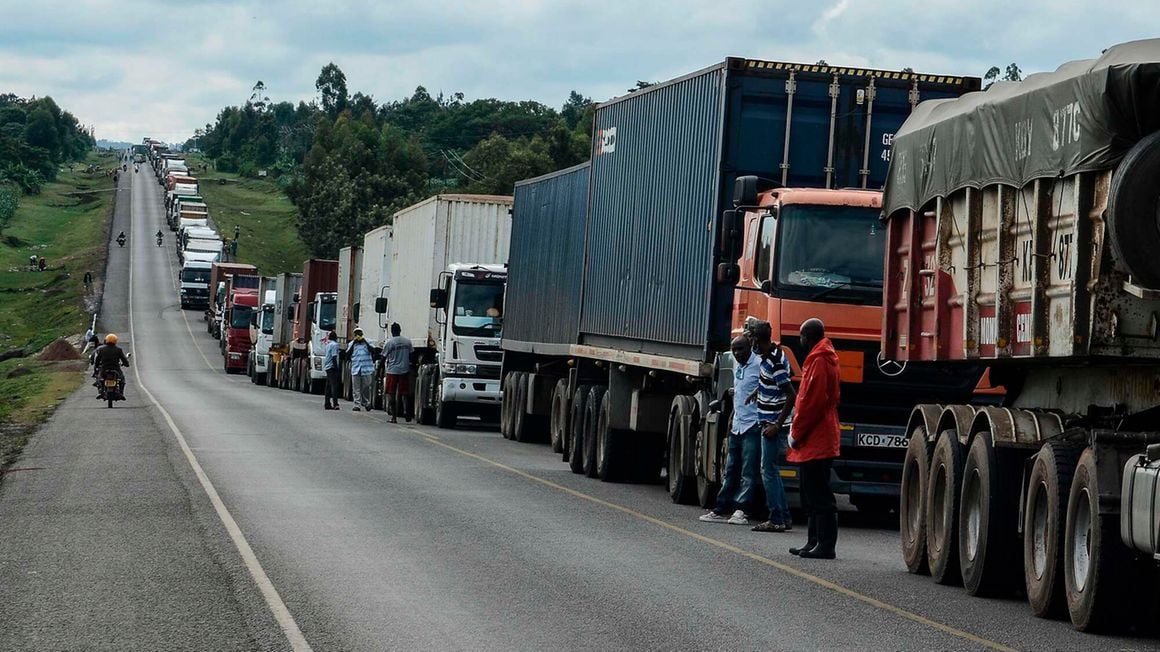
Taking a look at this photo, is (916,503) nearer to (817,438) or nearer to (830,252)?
(817,438)

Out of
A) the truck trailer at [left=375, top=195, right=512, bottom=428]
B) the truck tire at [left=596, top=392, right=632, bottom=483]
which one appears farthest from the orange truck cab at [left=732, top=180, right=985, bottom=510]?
the truck trailer at [left=375, top=195, right=512, bottom=428]

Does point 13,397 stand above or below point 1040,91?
below

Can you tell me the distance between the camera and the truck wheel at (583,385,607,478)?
21422mm

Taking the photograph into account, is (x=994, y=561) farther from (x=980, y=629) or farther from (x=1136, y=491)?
(x=1136, y=491)

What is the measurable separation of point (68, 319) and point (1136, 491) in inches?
3306

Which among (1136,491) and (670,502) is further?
(670,502)

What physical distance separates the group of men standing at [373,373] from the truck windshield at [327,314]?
8.08 metres

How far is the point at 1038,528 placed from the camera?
1077 cm

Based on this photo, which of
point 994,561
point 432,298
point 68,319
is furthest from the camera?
point 68,319

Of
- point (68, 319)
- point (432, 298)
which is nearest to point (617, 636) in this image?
point (432, 298)

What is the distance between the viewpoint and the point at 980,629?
32.6 ft

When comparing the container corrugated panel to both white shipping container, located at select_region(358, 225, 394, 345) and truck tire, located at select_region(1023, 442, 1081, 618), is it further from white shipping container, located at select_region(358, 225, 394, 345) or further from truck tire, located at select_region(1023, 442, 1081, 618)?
truck tire, located at select_region(1023, 442, 1081, 618)

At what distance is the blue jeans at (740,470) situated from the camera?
620 inches

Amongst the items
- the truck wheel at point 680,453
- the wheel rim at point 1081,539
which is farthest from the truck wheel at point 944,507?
the truck wheel at point 680,453
